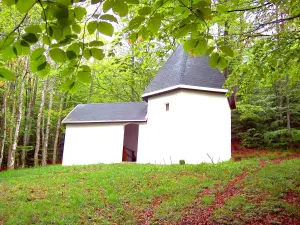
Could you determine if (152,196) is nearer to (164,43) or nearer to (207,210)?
(207,210)

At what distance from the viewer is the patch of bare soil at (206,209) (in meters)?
5.75

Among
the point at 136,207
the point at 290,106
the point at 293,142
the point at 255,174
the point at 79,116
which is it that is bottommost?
the point at 136,207

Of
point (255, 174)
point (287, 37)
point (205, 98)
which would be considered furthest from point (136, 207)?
point (205, 98)

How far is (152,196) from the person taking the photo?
7.44 meters

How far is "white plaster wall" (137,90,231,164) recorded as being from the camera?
12.2m

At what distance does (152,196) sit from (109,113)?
31.9ft

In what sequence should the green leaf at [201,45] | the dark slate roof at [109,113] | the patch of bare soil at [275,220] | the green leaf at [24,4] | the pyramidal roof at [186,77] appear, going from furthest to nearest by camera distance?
1. the dark slate roof at [109,113]
2. the pyramidal roof at [186,77]
3. the patch of bare soil at [275,220]
4. the green leaf at [201,45]
5. the green leaf at [24,4]

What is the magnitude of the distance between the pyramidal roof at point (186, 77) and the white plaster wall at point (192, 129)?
1.13 ft

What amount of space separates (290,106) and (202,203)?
39.4 ft

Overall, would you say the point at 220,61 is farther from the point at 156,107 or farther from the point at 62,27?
the point at 156,107

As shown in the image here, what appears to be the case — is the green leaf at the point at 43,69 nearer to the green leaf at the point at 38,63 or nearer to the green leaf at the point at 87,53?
the green leaf at the point at 38,63

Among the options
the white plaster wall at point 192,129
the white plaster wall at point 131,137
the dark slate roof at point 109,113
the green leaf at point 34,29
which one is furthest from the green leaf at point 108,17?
the white plaster wall at point 131,137

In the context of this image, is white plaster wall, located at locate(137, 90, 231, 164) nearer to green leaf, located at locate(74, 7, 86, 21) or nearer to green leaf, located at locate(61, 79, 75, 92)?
green leaf, located at locate(61, 79, 75, 92)

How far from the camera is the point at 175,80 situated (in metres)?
13.0
